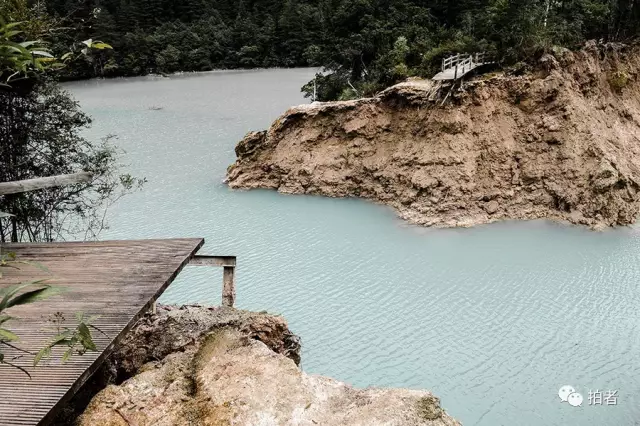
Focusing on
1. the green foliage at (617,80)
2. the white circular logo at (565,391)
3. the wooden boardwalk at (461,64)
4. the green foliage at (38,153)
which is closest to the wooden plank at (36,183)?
the green foliage at (38,153)

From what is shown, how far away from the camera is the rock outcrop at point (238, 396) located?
3436 mm

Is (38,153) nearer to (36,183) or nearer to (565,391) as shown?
A: (36,183)

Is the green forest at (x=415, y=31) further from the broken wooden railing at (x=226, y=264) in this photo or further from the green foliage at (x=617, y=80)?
the broken wooden railing at (x=226, y=264)

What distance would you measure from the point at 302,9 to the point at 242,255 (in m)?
38.0

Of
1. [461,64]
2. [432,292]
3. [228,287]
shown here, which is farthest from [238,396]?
[461,64]

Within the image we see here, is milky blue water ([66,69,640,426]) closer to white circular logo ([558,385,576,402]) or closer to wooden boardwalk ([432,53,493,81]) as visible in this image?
white circular logo ([558,385,576,402])

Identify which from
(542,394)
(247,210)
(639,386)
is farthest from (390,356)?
(247,210)

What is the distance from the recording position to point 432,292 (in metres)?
10.2

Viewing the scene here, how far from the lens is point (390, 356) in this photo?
816 cm

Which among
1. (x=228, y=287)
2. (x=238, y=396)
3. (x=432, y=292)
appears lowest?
(x=432, y=292)

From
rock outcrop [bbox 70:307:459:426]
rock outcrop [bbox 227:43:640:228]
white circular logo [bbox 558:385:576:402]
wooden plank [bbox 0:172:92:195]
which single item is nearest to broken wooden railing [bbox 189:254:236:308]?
rock outcrop [bbox 70:307:459:426]

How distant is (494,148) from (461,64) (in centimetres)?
279

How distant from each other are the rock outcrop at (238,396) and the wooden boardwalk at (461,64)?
12671 mm

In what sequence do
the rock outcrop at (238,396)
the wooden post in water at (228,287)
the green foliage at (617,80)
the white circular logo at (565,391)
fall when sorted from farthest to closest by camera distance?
the green foliage at (617,80)
the white circular logo at (565,391)
the wooden post in water at (228,287)
the rock outcrop at (238,396)
